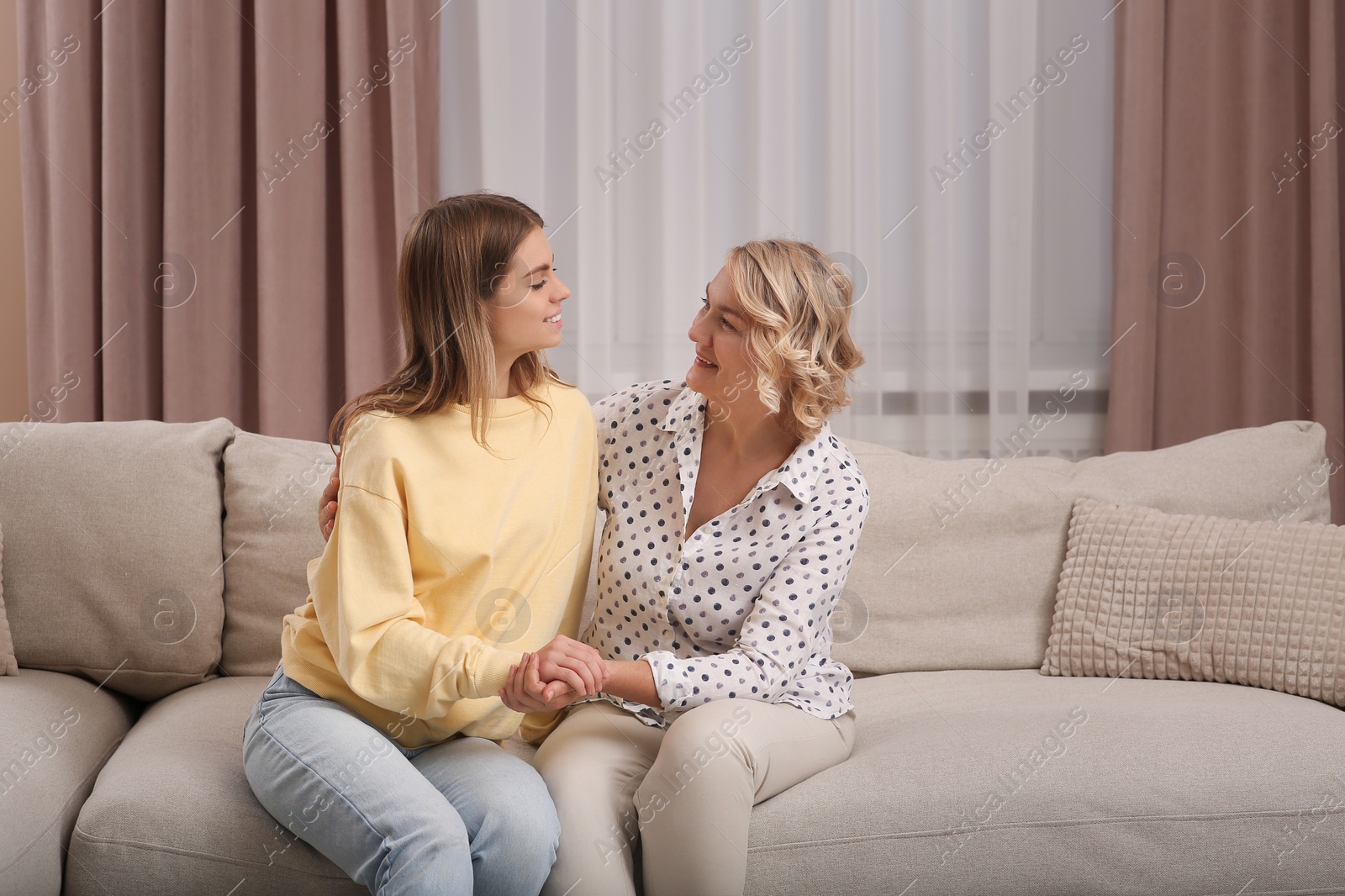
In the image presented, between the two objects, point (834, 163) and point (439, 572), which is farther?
point (834, 163)

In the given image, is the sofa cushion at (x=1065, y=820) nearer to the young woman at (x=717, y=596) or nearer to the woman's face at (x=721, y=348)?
the young woman at (x=717, y=596)

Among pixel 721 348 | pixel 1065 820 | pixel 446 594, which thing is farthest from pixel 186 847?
pixel 1065 820

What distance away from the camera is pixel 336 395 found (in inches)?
101

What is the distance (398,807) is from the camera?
1.15m

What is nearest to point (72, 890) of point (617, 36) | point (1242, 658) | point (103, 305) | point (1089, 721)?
point (1089, 721)

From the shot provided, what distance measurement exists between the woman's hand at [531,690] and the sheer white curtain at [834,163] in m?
1.43

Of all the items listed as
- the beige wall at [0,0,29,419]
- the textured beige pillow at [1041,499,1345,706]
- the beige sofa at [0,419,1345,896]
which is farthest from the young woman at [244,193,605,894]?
the beige wall at [0,0,29,419]

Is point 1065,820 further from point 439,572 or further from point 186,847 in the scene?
point 186,847

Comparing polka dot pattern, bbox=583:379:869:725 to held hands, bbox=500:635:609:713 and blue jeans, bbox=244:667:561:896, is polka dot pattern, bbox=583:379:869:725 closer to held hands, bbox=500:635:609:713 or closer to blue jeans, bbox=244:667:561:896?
held hands, bbox=500:635:609:713

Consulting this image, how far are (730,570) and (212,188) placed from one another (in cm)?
175

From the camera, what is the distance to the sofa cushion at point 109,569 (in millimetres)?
1718

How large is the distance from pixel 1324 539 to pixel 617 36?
1899mm

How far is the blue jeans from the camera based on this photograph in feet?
3.68

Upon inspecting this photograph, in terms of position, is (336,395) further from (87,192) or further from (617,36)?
(617,36)
